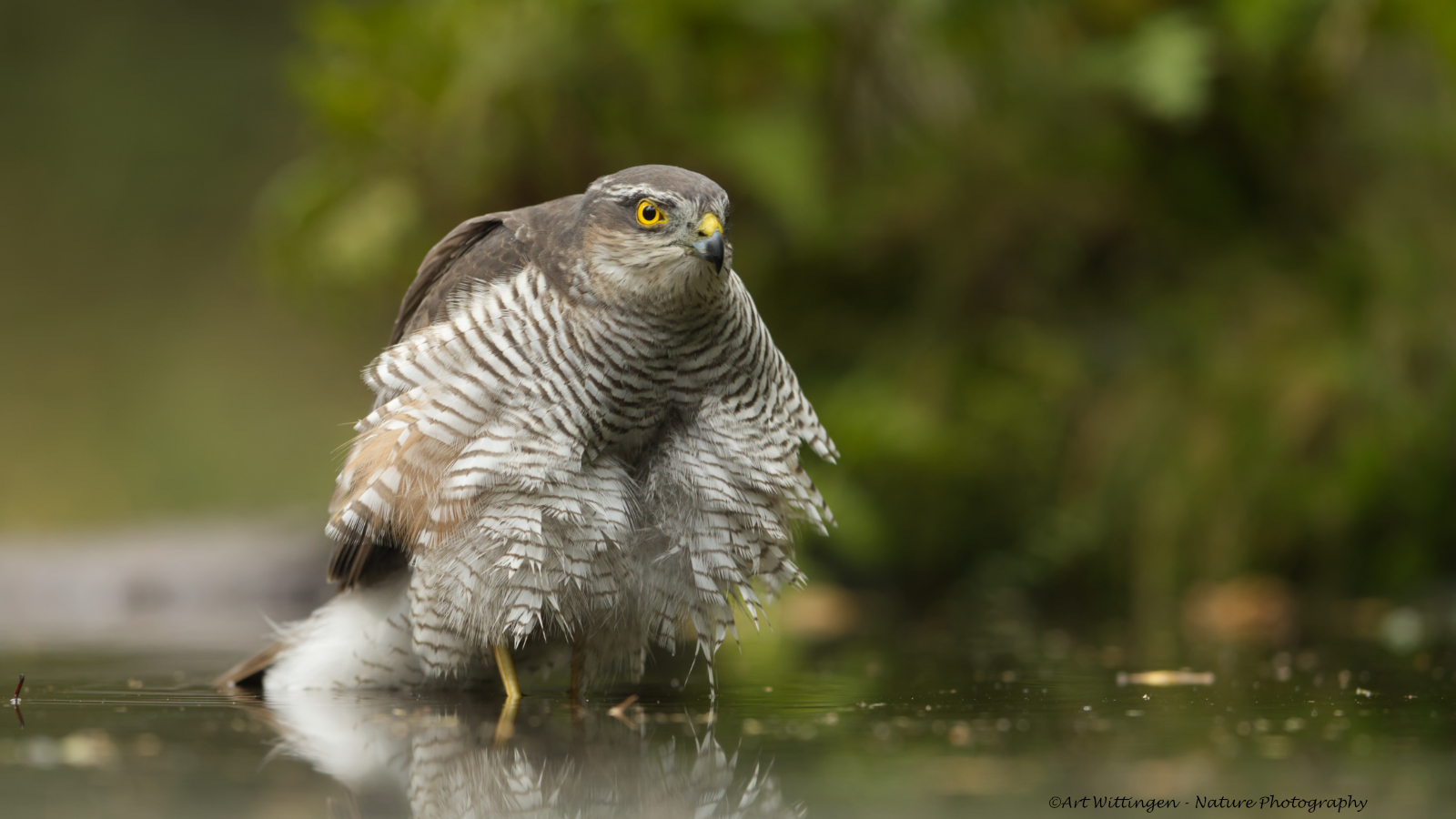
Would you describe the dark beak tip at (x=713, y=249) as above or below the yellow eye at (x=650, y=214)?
below

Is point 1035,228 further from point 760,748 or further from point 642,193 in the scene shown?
point 760,748

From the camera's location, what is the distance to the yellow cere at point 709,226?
3.06 m

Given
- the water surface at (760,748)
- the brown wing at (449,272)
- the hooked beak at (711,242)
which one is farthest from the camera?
the brown wing at (449,272)

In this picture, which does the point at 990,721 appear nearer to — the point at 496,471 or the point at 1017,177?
the point at 496,471

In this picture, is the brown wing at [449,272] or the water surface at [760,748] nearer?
the water surface at [760,748]

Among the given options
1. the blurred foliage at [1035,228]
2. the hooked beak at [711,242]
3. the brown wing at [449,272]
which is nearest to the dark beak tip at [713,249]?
the hooked beak at [711,242]

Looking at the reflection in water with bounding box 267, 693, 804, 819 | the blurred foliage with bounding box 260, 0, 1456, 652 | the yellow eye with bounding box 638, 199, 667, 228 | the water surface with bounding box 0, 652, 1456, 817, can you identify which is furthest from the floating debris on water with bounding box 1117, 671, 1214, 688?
the blurred foliage with bounding box 260, 0, 1456, 652

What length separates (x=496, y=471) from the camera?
9.94 ft

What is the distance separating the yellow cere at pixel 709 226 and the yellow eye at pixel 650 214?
97mm

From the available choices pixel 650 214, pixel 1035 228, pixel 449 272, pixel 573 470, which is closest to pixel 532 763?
pixel 573 470

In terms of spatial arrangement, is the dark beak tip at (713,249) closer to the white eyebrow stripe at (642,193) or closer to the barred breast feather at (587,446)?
the barred breast feather at (587,446)

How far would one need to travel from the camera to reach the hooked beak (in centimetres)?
302

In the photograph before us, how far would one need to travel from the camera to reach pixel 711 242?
3033 mm

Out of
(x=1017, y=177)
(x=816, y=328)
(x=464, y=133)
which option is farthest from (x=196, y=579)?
(x=1017, y=177)
